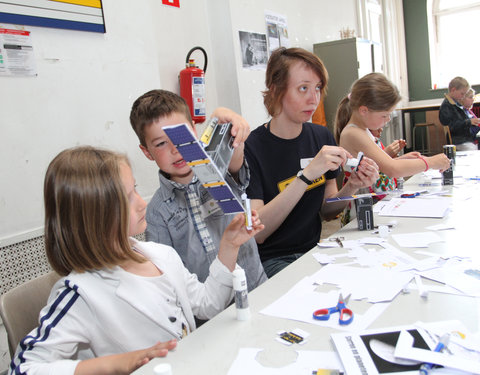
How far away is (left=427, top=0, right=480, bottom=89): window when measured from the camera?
840cm

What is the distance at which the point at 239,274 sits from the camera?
1.00 m

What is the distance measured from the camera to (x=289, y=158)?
1.88 m

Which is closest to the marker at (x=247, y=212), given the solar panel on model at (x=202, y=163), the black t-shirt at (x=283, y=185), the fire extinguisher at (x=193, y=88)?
the solar panel on model at (x=202, y=163)

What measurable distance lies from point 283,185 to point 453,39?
853cm

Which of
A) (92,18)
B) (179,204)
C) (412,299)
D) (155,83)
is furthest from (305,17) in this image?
(412,299)

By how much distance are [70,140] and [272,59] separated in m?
1.06

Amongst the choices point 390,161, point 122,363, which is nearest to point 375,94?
point 390,161

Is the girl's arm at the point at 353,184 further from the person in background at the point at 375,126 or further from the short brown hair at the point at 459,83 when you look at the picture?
the short brown hair at the point at 459,83

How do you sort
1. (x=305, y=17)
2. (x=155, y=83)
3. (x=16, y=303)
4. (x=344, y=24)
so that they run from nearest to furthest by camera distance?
(x=16, y=303) < (x=155, y=83) < (x=305, y=17) < (x=344, y=24)

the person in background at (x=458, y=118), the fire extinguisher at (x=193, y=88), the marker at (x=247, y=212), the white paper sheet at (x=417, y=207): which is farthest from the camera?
the person in background at (x=458, y=118)

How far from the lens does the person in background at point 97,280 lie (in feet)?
3.07

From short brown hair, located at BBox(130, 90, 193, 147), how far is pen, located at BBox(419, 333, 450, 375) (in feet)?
3.38

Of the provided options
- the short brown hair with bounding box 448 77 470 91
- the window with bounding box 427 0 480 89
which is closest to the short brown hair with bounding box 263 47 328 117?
the short brown hair with bounding box 448 77 470 91

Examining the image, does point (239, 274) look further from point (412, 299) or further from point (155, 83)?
point (155, 83)
